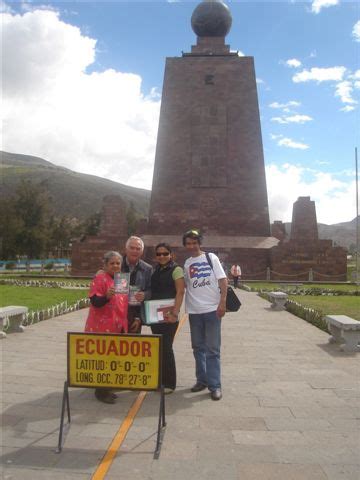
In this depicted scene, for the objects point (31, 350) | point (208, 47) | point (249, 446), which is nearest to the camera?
point (249, 446)

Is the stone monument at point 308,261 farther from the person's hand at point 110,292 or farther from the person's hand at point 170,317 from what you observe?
the person's hand at point 110,292

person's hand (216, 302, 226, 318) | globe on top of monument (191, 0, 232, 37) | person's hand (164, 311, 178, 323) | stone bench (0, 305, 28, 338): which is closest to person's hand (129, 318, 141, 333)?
person's hand (164, 311, 178, 323)

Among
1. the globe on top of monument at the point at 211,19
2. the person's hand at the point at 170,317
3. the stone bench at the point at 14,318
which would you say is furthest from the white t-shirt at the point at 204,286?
the globe on top of monument at the point at 211,19

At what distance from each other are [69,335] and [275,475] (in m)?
1.98

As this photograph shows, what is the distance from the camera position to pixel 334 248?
27.2 metres

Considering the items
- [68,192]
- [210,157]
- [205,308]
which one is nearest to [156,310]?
→ [205,308]

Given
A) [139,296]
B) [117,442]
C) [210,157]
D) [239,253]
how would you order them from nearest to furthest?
[117,442]
[139,296]
[239,253]
[210,157]

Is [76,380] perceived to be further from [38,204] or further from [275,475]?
[38,204]

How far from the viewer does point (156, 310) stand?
5227mm

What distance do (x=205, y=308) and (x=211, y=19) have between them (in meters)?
29.4

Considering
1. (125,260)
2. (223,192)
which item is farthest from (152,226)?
(125,260)

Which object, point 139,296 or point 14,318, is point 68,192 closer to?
point 14,318

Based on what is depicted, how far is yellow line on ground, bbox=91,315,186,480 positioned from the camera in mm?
3413

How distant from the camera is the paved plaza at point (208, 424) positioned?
3.48m
